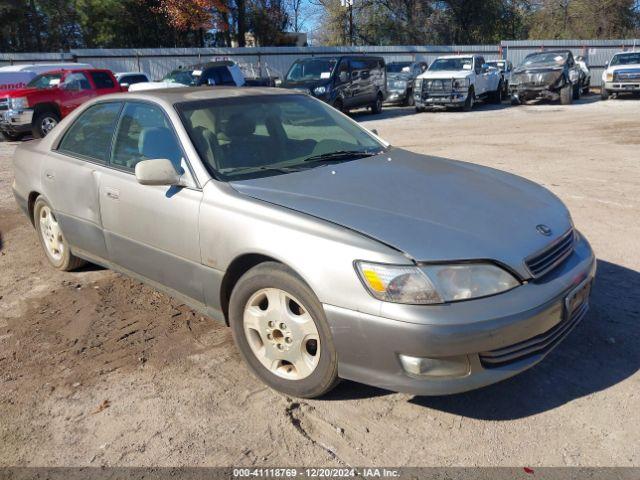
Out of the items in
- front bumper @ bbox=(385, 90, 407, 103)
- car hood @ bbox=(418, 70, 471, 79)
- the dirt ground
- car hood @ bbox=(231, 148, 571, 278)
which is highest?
car hood @ bbox=(418, 70, 471, 79)

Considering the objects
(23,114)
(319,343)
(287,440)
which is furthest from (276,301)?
(23,114)

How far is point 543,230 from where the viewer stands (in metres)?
3.11

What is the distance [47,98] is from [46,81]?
114 cm

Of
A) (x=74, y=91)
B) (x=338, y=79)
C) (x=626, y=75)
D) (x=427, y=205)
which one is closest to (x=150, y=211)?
(x=427, y=205)

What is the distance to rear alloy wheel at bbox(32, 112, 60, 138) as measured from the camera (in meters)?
15.0

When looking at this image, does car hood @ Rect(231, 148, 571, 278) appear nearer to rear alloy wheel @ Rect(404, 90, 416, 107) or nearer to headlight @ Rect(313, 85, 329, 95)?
headlight @ Rect(313, 85, 329, 95)

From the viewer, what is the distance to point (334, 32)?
46.0 metres

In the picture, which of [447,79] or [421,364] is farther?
[447,79]

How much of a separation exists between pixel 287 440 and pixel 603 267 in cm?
321

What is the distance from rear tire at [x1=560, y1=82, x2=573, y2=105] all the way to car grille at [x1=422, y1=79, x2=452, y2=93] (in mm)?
4409

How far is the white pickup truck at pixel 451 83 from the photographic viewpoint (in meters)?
20.1

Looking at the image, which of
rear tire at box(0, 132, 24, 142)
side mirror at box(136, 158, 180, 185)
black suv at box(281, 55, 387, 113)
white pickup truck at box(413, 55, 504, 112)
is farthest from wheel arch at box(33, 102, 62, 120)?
side mirror at box(136, 158, 180, 185)

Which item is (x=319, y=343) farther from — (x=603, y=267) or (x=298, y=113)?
(x=603, y=267)

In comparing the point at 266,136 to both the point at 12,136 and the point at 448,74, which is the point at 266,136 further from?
the point at 448,74
